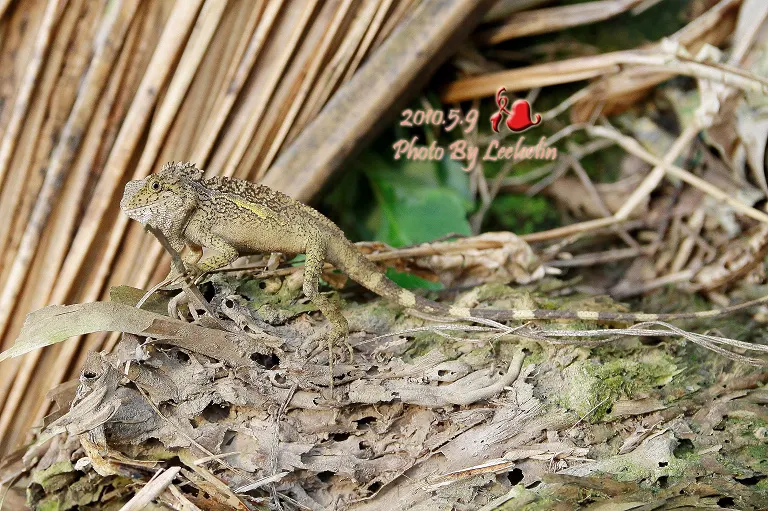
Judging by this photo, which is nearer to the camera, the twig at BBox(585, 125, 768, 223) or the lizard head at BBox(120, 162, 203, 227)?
the lizard head at BBox(120, 162, 203, 227)

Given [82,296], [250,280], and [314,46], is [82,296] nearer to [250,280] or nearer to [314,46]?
[250,280]

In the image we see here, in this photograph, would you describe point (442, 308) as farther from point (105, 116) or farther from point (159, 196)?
point (105, 116)

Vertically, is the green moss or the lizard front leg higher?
the green moss

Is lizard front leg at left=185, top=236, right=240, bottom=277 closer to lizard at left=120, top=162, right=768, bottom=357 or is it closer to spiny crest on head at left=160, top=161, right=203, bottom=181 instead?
lizard at left=120, top=162, right=768, bottom=357

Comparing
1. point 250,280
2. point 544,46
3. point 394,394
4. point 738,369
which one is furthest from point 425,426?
point 544,46

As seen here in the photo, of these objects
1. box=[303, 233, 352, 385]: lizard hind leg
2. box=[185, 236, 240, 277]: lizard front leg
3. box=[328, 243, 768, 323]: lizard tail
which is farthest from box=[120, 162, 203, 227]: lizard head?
box=[328, 243, 768, 323]: lizard tail

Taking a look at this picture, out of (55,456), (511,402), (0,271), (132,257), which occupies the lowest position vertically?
(55,456)

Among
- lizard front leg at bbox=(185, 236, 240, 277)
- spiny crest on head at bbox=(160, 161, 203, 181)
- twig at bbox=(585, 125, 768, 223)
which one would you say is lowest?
lizard front leg at bbox=(185, 236, 240, 277)
